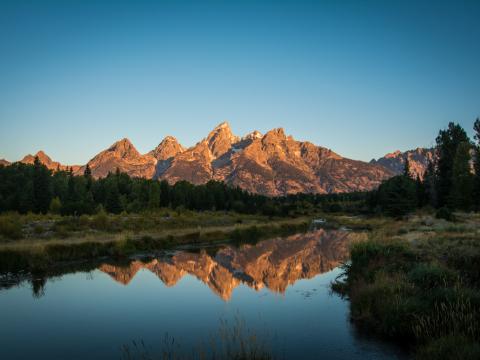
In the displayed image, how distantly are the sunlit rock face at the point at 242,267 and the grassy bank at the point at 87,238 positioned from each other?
463cm

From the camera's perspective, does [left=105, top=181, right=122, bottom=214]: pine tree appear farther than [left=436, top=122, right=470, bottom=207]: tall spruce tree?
Yes

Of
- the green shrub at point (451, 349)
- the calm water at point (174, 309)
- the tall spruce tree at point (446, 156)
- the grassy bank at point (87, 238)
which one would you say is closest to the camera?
the green shrub at point (451, 349)

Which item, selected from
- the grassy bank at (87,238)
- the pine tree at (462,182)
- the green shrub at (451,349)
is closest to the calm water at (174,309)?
the green shrub at (451,349)

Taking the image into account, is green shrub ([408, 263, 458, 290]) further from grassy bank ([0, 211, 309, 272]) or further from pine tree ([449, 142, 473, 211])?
pine tree ([449, 142, 473, 211])

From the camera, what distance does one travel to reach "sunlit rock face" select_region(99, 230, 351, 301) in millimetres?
28328

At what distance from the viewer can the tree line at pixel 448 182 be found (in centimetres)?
7000

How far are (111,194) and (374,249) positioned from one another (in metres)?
83.1

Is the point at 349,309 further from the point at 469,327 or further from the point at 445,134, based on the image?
the point at 445,134

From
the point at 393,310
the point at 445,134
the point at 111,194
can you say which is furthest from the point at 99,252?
the point at 445,134

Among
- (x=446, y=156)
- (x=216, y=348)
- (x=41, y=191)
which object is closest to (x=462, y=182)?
(x=446, y=156)

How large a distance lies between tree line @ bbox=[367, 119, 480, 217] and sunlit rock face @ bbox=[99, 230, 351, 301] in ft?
126

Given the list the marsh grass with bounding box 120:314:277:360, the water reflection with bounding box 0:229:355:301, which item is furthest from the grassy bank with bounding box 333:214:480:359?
the water reflection with bounding box 0:229:355:301

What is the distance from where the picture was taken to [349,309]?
63.2ft

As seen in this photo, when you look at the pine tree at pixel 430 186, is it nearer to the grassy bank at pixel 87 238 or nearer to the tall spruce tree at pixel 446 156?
the tall spruce tree at pixel 446 156
